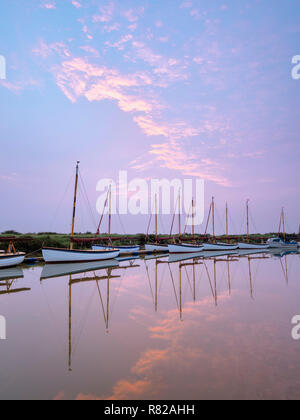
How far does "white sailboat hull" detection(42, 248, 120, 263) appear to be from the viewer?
2970cm

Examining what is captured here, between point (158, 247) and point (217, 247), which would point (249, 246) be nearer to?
point (217, 247)

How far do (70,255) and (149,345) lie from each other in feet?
82.2

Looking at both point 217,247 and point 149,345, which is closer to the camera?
point 149,345

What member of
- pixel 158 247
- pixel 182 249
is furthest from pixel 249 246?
pixel 158 247

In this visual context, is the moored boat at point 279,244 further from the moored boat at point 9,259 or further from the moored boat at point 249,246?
the moored boat at point 9,259

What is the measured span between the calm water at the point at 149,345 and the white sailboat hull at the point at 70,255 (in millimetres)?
13941

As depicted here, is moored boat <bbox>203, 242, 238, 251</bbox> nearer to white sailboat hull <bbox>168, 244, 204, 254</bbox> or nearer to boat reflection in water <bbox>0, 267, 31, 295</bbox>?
white sailboat hull <bbox>168, 244, 204, 254</bbox>

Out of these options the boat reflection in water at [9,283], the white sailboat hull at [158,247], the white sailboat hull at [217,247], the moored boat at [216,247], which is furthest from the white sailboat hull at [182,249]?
the boat reflection in water at [9,283]

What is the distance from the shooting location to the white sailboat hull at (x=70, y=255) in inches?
1169

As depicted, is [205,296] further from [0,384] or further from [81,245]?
[81,245]

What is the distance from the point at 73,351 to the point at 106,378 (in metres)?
2.08

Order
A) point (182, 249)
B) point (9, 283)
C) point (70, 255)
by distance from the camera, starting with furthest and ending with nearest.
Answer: point (182, 249)
point (70, 255)
point (9, 283)

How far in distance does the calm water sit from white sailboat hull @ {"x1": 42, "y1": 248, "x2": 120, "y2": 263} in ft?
45.7

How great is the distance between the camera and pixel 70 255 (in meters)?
30.9
